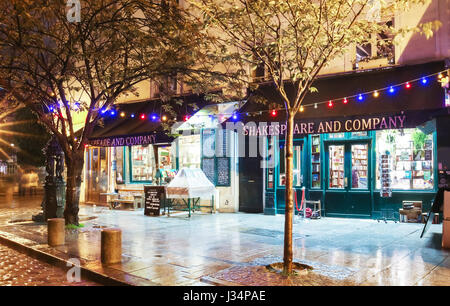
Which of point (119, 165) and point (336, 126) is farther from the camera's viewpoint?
point (119, 165)

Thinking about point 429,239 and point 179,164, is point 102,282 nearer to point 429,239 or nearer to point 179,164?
point 429,239

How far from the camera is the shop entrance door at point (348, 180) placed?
12.9 m

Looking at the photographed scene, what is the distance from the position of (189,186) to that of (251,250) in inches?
A: 209

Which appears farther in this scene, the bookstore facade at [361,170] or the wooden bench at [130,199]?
the wooden bench at [130,199]

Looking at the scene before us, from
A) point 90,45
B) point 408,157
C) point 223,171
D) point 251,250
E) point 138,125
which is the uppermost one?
point 90,45

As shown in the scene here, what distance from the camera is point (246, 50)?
8.08m

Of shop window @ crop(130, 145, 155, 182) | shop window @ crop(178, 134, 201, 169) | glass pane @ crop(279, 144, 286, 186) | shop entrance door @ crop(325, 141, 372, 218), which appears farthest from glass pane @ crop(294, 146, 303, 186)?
shop window @ crop(130, 145, 155, 182)

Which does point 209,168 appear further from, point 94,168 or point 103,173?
point 94,168

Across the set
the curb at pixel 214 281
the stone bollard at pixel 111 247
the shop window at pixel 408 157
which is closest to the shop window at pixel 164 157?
the shop window at pixel 408 157

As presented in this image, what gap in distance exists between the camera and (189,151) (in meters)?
16.7

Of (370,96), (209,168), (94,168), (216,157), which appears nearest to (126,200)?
(94,168)

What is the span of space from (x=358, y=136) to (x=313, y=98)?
2.09 metres

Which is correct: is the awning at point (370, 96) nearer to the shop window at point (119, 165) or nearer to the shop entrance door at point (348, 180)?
the shop entrance door at point (348, 180)

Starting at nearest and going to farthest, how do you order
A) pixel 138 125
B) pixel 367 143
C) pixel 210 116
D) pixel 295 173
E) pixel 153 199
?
pixel 367 143 → pixel 295 173 → pixel 153 199 → pixel 138 125 → pixel 210 116
